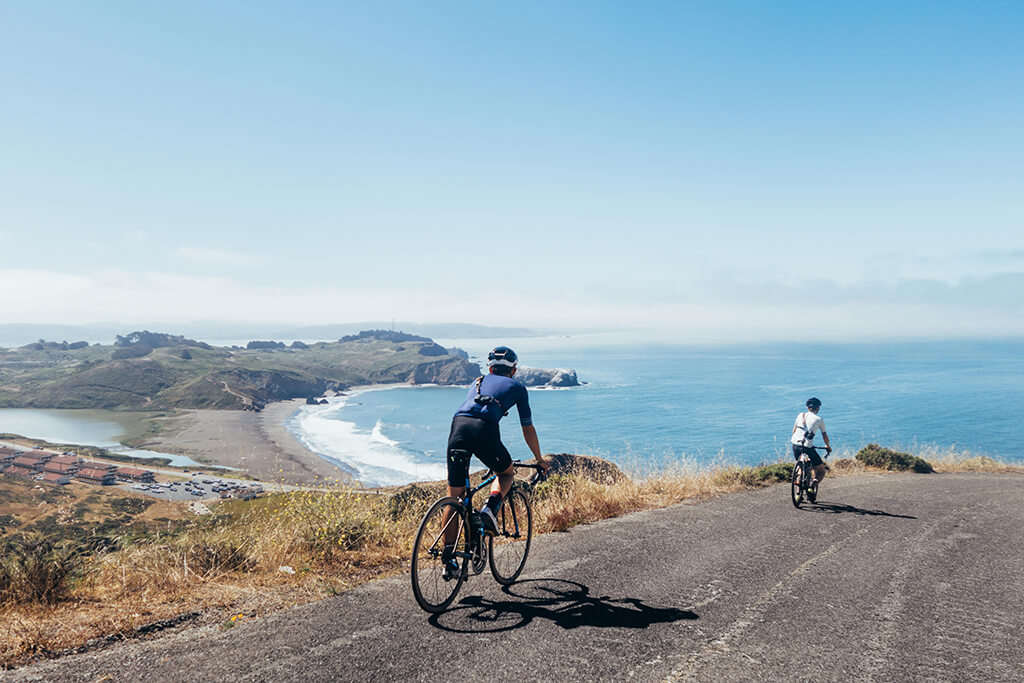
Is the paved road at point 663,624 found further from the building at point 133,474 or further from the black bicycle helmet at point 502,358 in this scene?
the building at point 133,474

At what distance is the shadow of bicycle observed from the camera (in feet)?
16.1

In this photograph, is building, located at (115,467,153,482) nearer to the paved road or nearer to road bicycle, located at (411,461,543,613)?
the paved road

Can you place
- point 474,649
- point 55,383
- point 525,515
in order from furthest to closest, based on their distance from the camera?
point 55,383, point 525,515, point 474,649

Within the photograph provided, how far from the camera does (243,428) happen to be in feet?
358

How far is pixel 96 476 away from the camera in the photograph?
211 feet

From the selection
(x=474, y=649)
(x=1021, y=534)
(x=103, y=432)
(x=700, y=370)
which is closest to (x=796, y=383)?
(x=700, y=370)

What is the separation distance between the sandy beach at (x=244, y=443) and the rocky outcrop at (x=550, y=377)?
68.2m

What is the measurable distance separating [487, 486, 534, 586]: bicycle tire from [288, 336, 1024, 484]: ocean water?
8141 millimetres

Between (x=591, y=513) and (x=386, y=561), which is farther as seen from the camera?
(x=591, y=513)

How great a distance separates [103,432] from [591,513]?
13365 centimetres

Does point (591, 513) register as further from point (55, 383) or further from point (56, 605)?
point (55, 383)

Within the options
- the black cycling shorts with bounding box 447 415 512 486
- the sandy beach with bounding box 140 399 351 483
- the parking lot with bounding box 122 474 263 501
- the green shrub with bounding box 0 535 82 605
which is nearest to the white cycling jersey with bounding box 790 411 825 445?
the black cycling shorts with bounding box 447 415 512 486

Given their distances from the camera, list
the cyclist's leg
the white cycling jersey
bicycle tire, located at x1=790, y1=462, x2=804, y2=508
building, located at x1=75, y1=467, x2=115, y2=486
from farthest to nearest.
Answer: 1. building, located at x1=75, y1=467, x2=115, y2=486
2. the white cycling jersey
3. bicycle tire, located at x1=790, y1=462, x2=804, y2=508
4. the cyclist's leg

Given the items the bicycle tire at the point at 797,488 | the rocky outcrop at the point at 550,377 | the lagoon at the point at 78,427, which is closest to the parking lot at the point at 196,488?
the lagoon at the point at 78,427
